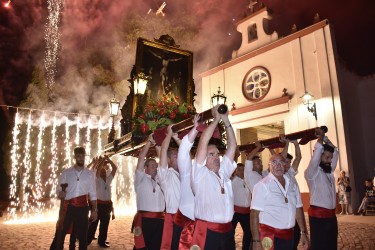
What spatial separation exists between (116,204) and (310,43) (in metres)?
15.5

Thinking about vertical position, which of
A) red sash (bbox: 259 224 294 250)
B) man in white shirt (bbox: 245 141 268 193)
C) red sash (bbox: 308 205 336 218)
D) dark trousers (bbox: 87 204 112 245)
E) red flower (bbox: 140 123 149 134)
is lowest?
dark trousers (bbox: 87 204 112 245)

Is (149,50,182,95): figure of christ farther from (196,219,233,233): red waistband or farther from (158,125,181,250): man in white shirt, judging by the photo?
(196,219,233,233): red waistband

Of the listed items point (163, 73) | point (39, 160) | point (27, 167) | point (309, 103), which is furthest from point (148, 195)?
point (27, 167)

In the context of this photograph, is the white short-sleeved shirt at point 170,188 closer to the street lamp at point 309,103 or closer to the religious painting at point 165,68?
the religious painting at point 165,68

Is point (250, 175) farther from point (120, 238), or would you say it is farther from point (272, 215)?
point (120, 238)

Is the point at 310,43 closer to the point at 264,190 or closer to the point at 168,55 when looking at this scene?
the point at 168,55

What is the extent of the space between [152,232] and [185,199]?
143 cm

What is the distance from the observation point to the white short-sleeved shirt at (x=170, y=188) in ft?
14.6

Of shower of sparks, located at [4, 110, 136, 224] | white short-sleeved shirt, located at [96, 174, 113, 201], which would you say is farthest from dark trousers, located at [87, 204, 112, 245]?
shower of sparks, located at [4, 110, 136, 224]

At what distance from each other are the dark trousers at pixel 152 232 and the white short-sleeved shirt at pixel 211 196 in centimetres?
198

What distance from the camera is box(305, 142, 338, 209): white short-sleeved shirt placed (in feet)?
16.3

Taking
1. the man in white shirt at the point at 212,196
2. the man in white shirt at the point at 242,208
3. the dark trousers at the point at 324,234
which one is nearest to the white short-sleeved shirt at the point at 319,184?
the dark trousers at the point at 324,234

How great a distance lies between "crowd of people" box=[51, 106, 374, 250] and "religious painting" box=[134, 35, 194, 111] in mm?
6704

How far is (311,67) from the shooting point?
51.2 feet
